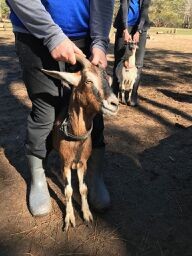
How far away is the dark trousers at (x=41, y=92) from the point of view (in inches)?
121

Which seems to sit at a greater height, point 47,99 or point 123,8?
point 123,8

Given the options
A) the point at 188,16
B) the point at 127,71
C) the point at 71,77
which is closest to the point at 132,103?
the point at 127,71

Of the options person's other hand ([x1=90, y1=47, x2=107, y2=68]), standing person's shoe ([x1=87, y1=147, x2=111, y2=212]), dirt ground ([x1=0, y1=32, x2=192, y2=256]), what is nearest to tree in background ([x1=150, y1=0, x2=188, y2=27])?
dirt ground ([x1=0, y1=32, x2=192, y2=256])

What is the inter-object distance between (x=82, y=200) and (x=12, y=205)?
2.27 ft

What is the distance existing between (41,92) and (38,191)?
0.96m

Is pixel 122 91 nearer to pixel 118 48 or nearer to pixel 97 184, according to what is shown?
Answer: pixel 118 48

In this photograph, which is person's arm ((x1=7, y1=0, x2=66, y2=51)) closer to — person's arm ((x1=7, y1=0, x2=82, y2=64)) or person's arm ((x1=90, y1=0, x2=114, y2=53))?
person's arm ((x1=7, y1=0, x2=82, y2=64))

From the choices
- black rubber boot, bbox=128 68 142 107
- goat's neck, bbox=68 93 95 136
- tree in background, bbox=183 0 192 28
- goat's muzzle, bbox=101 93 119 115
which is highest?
goat's muzzle, bbox=101 93 119 115

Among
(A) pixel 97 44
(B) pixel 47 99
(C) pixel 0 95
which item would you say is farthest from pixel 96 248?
(C) pixel 0 95

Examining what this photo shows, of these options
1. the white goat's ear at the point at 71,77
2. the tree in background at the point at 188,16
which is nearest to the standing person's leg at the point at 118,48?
A: the white goat's ear at the point at 71,77

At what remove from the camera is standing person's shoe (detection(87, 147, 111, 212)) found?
11.6 feet

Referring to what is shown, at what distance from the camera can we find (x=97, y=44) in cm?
308

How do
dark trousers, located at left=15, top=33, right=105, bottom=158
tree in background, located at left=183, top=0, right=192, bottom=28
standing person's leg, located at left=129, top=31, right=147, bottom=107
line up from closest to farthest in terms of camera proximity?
dark trousers, located at left=15, top=33, right=105, bottom=158, standing person's leg, located at left=129, top=31, right=147, bottom=107, tree in background, located at left=183, top=0, right=192, bottom=28

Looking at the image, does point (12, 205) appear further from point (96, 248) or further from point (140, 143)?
point (140, 143)
